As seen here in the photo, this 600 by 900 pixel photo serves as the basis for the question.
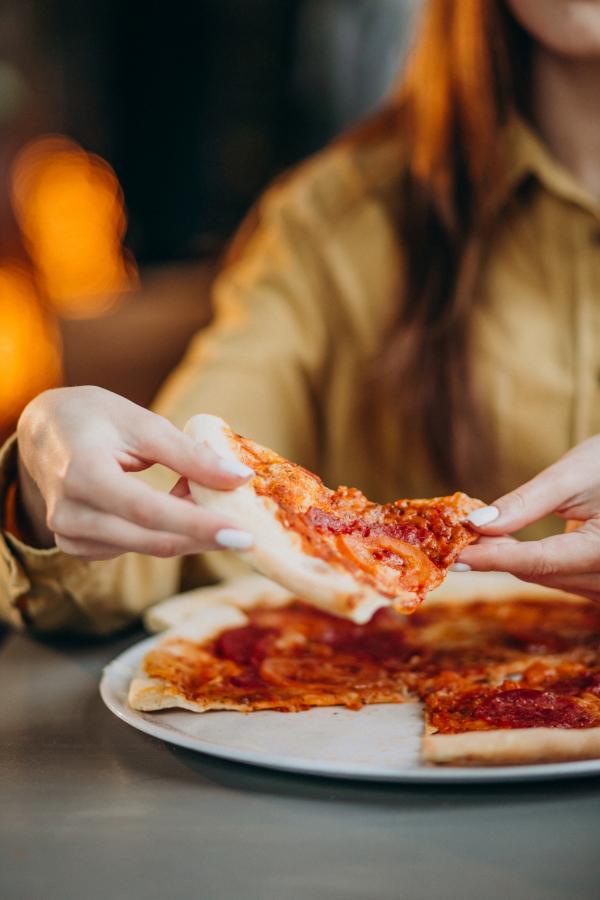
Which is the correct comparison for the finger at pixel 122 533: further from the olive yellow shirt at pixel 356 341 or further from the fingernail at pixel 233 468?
the olive yellow shirt at pixel 356 341

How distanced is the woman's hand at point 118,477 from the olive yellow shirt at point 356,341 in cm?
36

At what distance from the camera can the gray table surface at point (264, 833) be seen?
27.0 inches

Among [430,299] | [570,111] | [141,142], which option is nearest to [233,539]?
[430,299]

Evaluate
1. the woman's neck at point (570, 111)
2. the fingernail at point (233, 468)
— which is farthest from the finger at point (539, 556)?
the woman's neck at point (570, 111)

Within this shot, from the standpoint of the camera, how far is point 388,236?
176 centimetres

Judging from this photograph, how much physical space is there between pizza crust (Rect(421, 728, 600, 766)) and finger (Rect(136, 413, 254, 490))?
27 cm

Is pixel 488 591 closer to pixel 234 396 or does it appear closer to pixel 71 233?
pixel 234 396

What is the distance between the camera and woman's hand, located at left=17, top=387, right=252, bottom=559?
31.3 inches

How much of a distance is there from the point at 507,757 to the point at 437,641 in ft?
1.17

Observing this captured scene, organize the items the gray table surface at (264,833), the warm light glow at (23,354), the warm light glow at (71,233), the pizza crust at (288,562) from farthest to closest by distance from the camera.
A: the warm light glow at (71,233) → the warm light glow at (23,354) → the pizza crust at (288,562) → the gray table surface at (264,833)

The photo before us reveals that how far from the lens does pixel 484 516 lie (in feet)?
2.96

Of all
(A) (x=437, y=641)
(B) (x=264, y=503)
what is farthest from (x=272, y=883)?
(A) (x=437, y=641)

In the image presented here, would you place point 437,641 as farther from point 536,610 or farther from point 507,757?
point 507,757

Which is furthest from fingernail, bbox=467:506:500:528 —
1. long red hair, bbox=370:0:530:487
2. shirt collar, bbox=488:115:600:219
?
shirt collar, bbox=488:115:600:219
